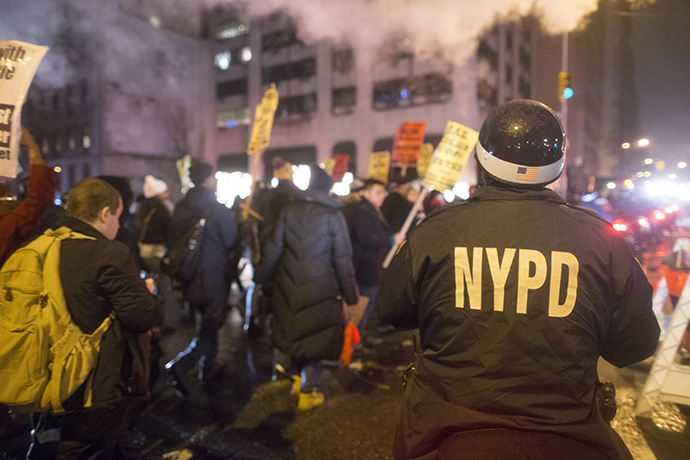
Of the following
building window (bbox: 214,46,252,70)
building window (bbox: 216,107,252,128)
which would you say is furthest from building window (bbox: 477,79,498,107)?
building window (bbox: 214,46,252,70)

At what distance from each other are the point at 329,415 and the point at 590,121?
65253mm

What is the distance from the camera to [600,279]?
1.42 meters

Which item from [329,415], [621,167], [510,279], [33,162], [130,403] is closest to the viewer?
[510,279]

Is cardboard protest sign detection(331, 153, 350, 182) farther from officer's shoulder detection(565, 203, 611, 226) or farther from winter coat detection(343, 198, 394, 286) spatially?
officer's shoulder detection(565, 203, 611, 226)

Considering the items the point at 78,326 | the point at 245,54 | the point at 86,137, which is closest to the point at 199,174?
the point at 78,326

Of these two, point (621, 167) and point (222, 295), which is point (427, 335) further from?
point (621, 167)

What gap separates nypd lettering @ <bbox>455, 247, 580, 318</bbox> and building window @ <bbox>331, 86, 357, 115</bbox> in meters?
30.8

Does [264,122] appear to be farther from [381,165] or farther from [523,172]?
[381,165]

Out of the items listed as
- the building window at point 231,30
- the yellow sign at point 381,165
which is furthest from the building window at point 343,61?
the yellow sign at point 381,165

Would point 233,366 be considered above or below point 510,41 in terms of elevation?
below

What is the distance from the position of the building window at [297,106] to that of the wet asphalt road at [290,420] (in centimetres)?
3040

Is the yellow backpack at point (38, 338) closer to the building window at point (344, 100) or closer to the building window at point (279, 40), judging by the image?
the building window at point (344, 100)

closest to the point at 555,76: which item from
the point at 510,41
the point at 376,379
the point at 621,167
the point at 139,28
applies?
the point at 510,41

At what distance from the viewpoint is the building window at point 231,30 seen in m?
37.0
